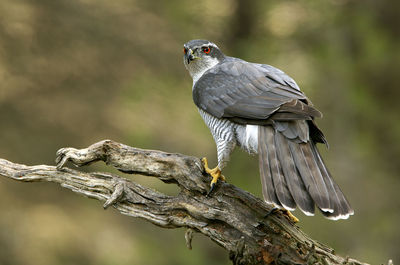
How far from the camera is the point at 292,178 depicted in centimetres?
347

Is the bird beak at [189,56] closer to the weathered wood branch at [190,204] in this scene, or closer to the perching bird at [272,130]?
the perching bird at [272,130]

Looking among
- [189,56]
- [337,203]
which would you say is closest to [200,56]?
[189,56]

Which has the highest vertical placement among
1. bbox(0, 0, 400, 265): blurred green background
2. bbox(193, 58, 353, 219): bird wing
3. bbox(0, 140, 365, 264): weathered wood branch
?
bbox(0, 0, 400, 265): blurred green background

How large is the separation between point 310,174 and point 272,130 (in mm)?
475

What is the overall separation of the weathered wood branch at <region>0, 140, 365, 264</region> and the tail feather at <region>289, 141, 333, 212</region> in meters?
0.35

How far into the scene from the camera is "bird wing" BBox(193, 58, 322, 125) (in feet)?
12.3

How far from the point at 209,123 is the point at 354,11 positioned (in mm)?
3846

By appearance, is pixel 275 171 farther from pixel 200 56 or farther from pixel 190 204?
pixel 200 56

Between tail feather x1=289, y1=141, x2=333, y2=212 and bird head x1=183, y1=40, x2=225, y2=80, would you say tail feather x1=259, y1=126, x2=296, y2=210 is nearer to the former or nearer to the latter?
tail feather x1=289, y1=141, x2=333, y2=212

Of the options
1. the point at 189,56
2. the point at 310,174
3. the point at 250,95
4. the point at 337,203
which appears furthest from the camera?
the point at 189,56

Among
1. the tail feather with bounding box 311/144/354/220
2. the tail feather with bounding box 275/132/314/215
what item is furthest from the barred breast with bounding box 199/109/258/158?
the tail feather with bounding box 311/144/354/220

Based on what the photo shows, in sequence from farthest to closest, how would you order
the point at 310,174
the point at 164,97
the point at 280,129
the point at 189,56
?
the point at 164,97 < the point at 189,56 < the point at 280,129 < the point at 310,174

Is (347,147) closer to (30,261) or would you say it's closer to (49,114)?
(49,114)

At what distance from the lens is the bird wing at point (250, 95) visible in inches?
147
